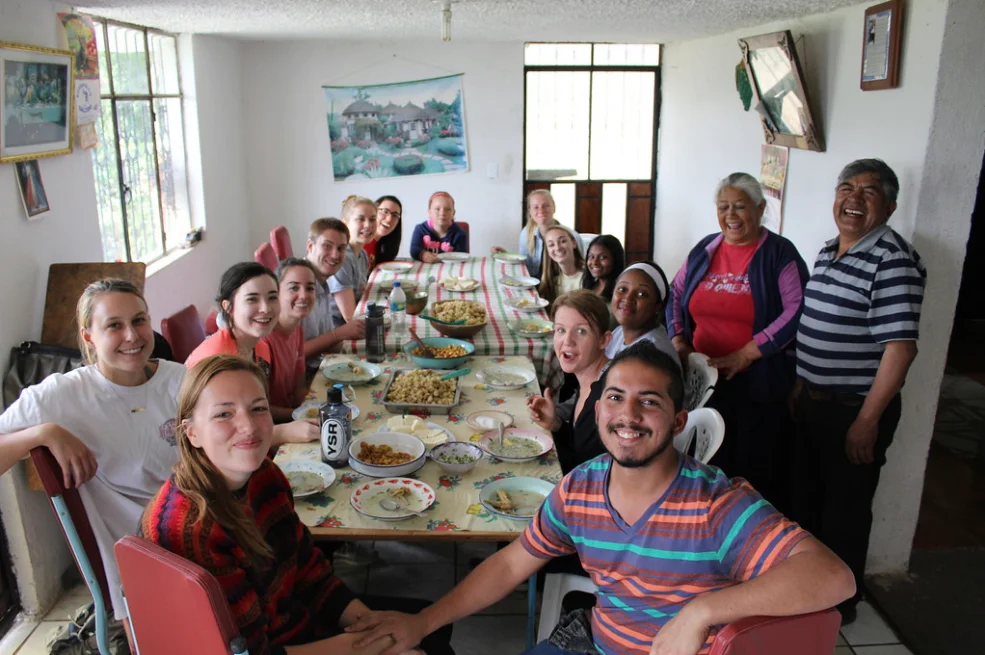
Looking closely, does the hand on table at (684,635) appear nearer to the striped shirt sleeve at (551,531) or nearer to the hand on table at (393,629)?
the striped shirt sleeve at (551,531)

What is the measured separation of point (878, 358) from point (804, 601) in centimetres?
149

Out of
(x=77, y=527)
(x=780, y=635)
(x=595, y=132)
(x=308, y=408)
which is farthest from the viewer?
(x=595, y=132)

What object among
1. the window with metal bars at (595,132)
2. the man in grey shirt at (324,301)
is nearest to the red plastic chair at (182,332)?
the man in grey shirt at (324,301)

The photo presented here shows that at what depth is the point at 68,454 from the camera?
73.1 inches

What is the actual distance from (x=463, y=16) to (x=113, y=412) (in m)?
3.19

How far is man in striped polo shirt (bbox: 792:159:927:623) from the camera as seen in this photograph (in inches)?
94.8

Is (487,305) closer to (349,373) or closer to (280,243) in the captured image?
(349,373)

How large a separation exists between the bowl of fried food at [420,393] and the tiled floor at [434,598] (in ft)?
2.42

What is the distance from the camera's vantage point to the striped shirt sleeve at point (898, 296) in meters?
2.38

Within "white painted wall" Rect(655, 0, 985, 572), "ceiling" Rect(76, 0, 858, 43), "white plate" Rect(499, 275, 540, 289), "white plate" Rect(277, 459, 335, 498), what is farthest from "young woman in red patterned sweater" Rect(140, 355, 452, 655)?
"white plate" Rect(499, 275, 540, 289)

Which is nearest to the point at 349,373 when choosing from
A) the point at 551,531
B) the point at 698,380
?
the point at 698,380

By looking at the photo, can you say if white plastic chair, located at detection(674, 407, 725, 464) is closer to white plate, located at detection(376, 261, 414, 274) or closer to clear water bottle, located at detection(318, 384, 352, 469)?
clear water bottle, located at detection(318, 384, 352, 469)

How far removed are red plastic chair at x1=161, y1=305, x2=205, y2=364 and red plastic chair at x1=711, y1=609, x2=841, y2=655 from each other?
2501 mm

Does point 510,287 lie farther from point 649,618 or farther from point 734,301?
point 649,618
